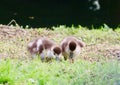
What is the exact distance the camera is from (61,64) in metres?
7.04

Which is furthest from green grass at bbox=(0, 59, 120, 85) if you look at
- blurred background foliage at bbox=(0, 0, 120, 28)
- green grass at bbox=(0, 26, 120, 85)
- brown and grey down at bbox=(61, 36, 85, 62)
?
blurred background foliage at bbox=(0, 0, 120, 28)

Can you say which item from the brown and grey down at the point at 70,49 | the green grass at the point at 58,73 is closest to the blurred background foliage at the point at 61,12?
the brown and grey down at the point at 70,49

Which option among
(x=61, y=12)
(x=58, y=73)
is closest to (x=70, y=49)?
(x=58, y=73)

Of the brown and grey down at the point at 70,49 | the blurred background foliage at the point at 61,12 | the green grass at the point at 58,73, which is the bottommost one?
the green grass at the point at 58,73

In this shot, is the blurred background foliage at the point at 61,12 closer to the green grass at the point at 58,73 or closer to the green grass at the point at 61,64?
the green grass at the point at 61,64

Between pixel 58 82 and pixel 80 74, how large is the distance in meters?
0.35

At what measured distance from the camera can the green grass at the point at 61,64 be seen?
5560mm

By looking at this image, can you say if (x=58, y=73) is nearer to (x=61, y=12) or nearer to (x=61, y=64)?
(x=61, y=64)

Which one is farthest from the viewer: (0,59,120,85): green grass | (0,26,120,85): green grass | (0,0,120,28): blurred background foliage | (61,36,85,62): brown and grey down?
(0,0,120,28): blurred background foliage

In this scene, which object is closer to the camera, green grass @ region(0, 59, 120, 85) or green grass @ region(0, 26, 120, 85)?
green grass @ region(0, 59, 120, 85)

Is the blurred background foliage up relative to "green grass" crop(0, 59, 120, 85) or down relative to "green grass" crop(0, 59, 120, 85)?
up

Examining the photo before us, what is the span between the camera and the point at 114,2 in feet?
65.2

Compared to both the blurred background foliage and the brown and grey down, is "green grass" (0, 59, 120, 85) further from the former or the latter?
the blurred background foliage

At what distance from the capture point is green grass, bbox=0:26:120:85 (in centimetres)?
556
